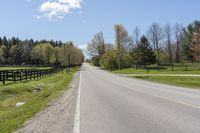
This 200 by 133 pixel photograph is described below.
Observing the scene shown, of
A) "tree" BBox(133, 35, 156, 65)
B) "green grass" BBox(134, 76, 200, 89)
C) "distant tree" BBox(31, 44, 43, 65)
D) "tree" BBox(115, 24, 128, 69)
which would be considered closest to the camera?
"green grass" BBox(134, 76, 200, 89)

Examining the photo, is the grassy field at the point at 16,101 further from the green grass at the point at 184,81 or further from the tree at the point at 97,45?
the tree at the point at 97,45

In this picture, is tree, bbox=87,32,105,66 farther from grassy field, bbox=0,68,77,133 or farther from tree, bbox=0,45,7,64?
grassy field, bbox=0,68,77,133

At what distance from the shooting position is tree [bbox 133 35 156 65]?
302 ft

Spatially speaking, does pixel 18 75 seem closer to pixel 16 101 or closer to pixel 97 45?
pixel 16 101

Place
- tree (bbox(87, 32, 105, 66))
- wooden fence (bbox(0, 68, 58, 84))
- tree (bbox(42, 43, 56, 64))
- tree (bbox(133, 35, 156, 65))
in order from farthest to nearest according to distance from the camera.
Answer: tree (bbox(42, 43, 56, 64))
tree (bbox(87, 32, 105, 66))
tree (bbox(133, 35, 156, 65))
wooden fence (bbox(0, 68, 58, 84))

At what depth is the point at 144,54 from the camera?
9206 cm

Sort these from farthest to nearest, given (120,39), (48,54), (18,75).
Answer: (48,54), (120,39), (18,75)

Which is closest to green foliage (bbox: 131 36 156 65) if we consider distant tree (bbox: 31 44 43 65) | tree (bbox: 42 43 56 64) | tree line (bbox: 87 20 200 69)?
tree line (bbox: 87 20 200 69)

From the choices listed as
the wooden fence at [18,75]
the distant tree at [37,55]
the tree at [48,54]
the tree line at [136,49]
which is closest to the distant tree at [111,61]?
the tree line at [136,49]

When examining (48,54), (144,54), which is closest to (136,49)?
(144,54)

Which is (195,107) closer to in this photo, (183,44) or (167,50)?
(183,44)

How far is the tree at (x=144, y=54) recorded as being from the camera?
302 ft

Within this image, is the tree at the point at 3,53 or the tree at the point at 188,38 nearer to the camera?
the tree at the point at 188,38

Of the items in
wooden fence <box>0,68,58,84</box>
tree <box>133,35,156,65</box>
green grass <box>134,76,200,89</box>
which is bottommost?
green grass <box>134,76,200,89</box>
